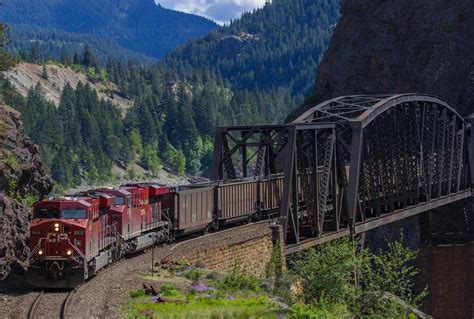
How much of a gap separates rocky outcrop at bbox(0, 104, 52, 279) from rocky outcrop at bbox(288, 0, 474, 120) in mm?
53714

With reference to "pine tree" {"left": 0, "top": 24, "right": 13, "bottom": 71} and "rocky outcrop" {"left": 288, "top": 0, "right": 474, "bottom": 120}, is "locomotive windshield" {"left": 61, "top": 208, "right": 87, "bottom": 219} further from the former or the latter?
"rocky outcrop" {"left": 288, "top": 0, "right": 474, "bottom": 120}

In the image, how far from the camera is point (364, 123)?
1729 inches

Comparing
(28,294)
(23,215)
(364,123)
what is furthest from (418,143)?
(28,294)

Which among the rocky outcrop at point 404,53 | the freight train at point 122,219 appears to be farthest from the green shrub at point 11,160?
the rocky outcrop at point 404,53

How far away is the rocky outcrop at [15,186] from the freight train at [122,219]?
256cm

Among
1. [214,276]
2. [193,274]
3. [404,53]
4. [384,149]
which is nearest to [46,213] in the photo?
[193,274]

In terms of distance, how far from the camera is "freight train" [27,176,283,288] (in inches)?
1158

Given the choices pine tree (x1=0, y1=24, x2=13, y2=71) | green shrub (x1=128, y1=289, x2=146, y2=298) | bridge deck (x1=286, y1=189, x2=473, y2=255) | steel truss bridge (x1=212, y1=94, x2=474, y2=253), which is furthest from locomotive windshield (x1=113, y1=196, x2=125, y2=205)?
pine tree (x1=0, y1=24, x2=13, y2=71)

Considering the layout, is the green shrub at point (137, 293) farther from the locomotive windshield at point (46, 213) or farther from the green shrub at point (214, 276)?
the locomotive windshield at point (46, 213)

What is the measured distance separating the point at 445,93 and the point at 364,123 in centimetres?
4891

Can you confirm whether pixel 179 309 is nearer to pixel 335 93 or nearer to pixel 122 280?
pixel 122 280

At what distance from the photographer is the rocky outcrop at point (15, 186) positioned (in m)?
33.8

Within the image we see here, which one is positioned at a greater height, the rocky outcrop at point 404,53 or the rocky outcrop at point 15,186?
the rocky outcrop at point 404,53

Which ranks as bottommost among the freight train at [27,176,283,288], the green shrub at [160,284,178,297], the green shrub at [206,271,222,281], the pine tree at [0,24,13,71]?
the green shrub at [206,271,222,281]
